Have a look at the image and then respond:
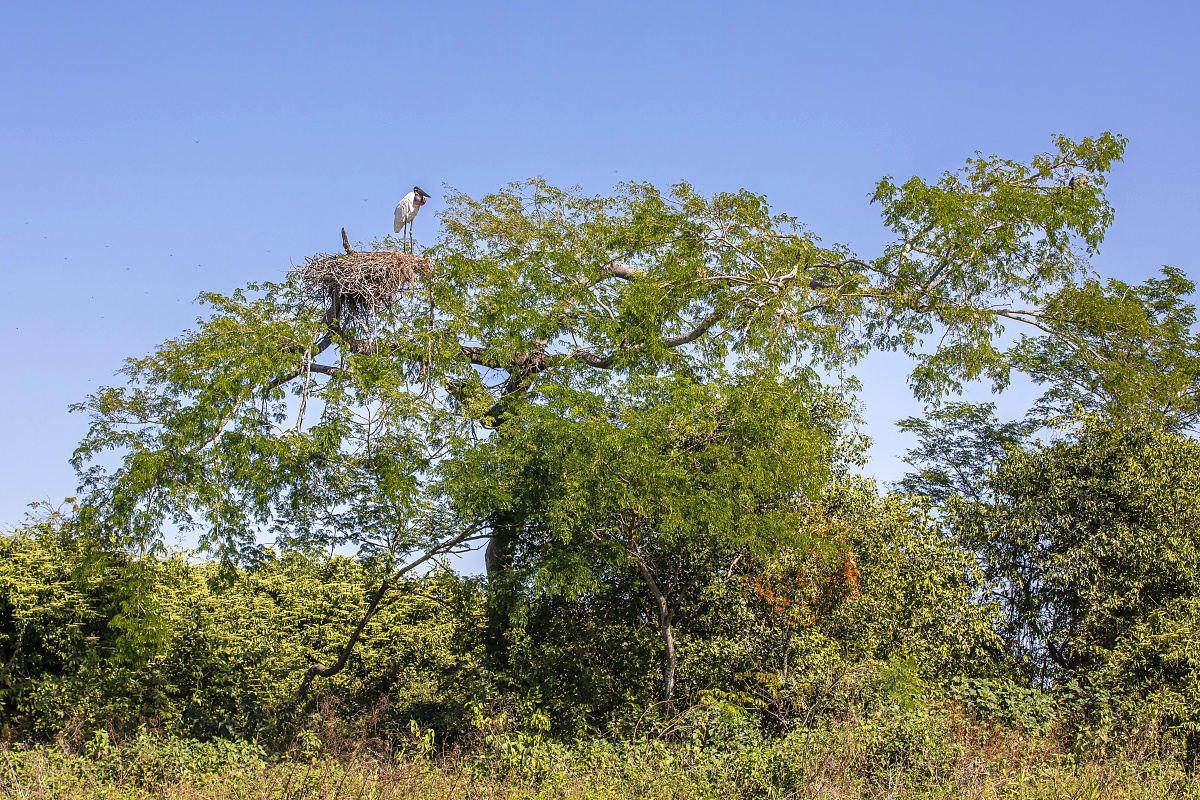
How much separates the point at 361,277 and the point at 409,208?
8.22 ft

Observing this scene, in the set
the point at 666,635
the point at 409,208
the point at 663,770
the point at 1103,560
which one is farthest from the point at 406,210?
the point at 1103,560

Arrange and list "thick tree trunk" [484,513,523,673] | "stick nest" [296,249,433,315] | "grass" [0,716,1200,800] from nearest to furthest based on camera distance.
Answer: "grass" [0,716,1200,800], "thick tree trunk" [484,513,523,673], "stick nest" [296,249,433,315]

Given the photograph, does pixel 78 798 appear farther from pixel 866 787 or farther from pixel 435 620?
pixel 435 620

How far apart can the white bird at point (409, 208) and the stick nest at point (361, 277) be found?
168cm

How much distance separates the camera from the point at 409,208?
51.0 ft

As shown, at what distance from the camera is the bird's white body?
15.6 metres

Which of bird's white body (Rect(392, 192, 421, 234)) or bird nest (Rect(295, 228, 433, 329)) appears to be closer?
bird nest (Rect(295, 228, 433, 329))

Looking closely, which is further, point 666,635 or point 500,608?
point 500,608

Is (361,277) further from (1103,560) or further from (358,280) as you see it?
(1103,560)

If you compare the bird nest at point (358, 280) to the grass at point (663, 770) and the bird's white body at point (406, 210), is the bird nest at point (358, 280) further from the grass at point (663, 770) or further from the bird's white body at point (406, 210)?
the grass at point (663, 770)

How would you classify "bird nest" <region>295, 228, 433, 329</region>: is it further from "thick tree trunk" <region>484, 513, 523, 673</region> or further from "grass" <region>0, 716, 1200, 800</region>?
"grass" <region>0, 716, 1200, 800</region>

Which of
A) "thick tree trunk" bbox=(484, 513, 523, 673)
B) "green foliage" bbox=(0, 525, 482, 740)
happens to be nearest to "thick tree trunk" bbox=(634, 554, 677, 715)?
"thick tree trunk" bbox=(484, 513, 523, 673)

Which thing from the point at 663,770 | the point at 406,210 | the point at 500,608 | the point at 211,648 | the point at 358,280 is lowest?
the point at 663,770

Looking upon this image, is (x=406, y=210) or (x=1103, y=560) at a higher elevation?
(x=406, y=210)
